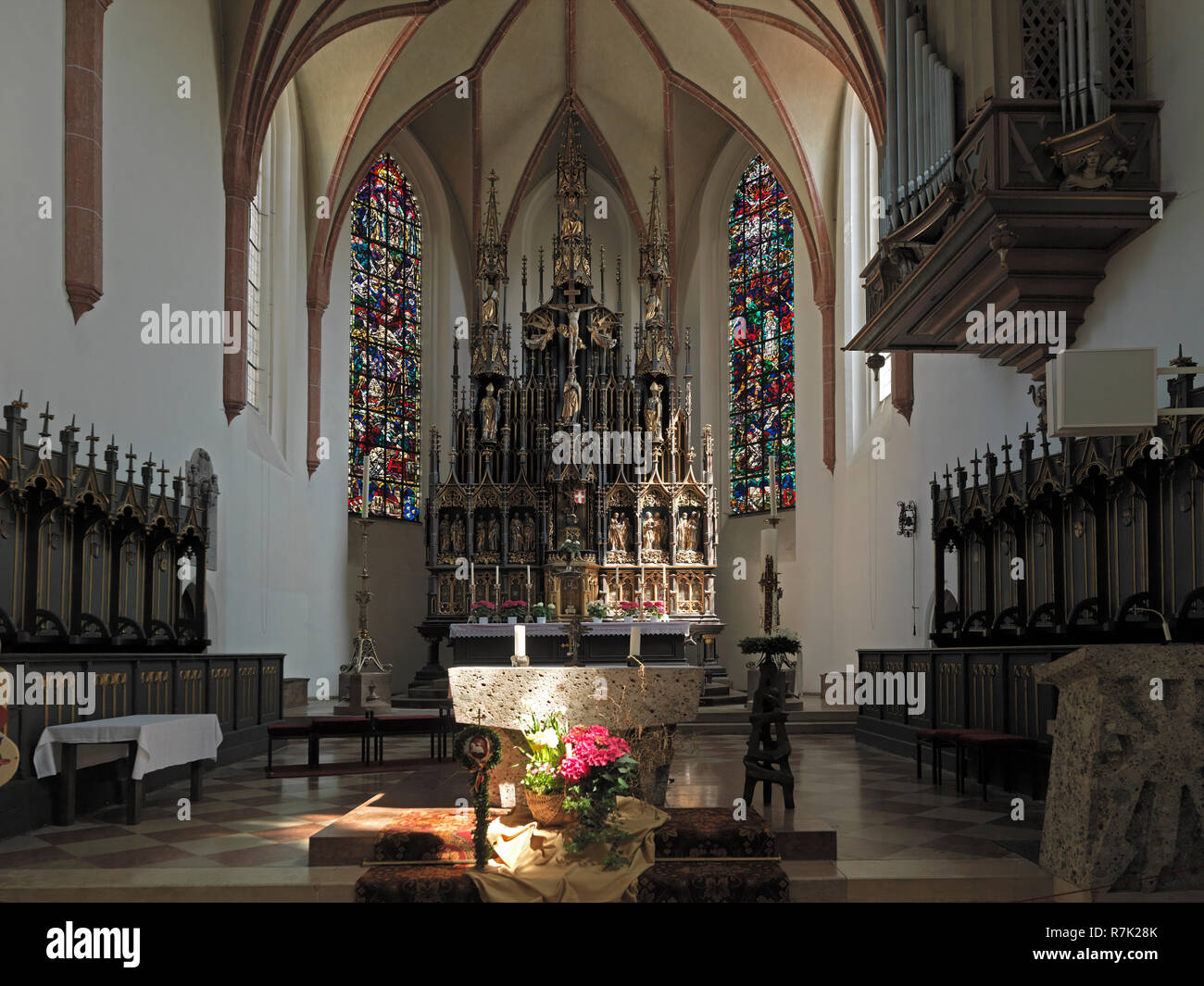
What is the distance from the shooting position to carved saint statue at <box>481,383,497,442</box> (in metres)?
19.5

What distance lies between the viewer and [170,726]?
312 inches

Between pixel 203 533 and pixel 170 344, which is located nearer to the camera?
pixel 203 533

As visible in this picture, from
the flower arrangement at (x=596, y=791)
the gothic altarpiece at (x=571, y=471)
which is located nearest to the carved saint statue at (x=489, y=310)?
the gothic altarpiece at (x=571, y=471)

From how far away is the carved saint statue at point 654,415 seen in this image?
19.5 m

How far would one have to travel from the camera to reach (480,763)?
5887 mm

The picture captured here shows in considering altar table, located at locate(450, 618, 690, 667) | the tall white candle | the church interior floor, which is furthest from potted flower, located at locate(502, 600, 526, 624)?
the church interior floor

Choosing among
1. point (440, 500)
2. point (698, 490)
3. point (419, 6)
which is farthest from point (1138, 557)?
point (419, 6)

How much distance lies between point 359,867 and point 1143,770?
389cm

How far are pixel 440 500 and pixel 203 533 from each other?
730cm

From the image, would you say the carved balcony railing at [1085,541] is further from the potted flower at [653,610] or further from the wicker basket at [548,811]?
the potted flower at [653,610]

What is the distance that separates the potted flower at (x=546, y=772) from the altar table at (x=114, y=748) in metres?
2.53

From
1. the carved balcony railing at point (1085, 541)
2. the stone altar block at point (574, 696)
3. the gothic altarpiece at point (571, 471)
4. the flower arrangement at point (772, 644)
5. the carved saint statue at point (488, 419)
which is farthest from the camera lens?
the carved saint statue at point (488, 419)
